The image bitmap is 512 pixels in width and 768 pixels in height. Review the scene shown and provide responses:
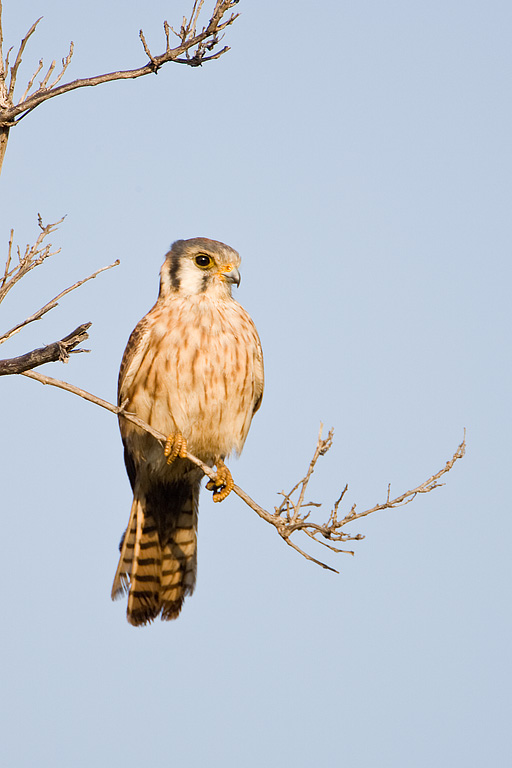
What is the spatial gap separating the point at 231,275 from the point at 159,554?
1.75 m

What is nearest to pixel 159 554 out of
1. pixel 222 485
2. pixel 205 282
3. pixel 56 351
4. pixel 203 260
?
pixel 222 485

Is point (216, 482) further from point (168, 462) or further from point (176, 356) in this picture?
point (176, 356)

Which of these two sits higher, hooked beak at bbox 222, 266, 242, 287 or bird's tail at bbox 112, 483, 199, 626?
hooked beak at bbox 222, 266, 242, 287

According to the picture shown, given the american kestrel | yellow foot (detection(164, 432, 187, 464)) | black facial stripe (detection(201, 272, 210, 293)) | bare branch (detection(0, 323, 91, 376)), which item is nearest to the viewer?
bare branch (detection(0, 323, 91, 376))

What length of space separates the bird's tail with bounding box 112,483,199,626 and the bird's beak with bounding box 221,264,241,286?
1.30 m

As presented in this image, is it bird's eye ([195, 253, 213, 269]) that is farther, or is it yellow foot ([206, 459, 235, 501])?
bird's eye ([195, 253, 213, 269])

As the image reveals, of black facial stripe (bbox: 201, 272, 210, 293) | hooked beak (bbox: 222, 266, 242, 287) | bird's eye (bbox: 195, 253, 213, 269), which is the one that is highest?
bird's eye (bbox: 195, 253, 213, 269)

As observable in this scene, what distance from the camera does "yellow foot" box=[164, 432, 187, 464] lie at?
4.79 metres

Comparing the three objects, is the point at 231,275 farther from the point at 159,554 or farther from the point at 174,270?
the point at 159,554

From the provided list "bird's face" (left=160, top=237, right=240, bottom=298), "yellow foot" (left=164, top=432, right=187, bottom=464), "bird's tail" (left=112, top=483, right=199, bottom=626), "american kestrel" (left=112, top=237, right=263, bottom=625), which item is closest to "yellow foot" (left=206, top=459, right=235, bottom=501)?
"american kestrel" (left=112, top=237, right=263, bottom=625)

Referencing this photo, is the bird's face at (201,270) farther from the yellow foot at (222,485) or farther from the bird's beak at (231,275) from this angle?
the yellow foot at (222,485)

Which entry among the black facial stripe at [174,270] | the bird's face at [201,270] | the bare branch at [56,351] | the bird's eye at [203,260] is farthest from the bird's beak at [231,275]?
the bare branch at [56,351]

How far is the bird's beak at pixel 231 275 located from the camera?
17.4 ft

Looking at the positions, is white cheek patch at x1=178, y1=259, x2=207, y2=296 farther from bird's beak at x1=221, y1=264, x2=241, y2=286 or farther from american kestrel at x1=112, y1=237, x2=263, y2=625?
bird's beak at x1=221, y1=264, x2=241, y2=286
